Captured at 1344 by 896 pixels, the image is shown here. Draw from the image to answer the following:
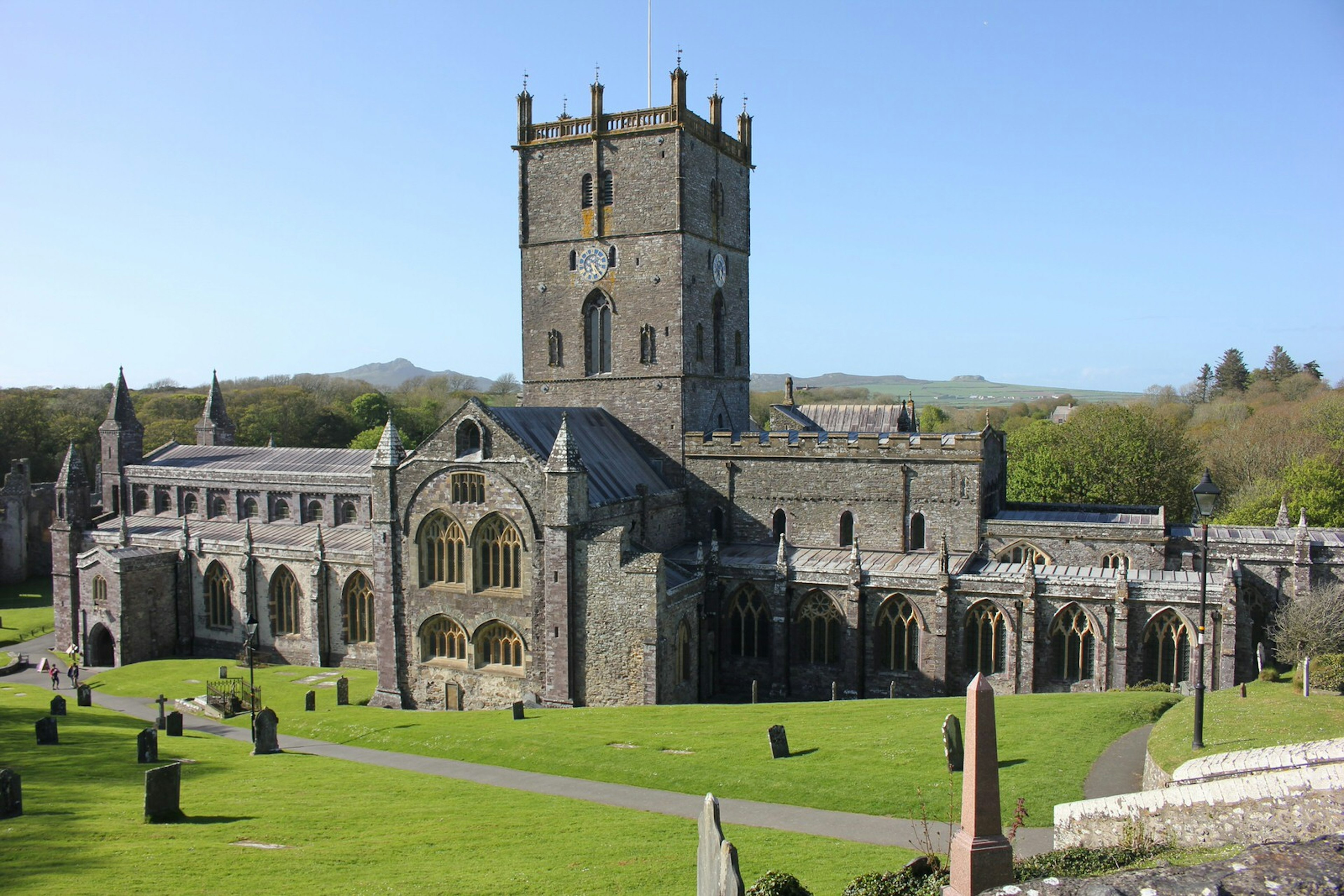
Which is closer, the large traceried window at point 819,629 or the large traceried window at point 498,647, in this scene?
the large traceried window at point 498,647

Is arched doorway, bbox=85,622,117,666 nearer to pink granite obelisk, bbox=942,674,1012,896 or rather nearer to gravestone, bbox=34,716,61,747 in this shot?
gravestone, bbox=34,716,61,747

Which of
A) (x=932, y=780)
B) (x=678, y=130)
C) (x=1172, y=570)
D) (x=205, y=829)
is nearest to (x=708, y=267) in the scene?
(x=678, y=130)

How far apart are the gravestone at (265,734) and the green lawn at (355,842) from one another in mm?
2027

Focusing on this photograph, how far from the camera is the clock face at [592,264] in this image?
38.5 m

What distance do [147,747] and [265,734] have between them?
291cm

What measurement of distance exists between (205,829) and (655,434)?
2302 cm

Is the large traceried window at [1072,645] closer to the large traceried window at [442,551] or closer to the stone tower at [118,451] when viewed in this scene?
the large traceried window at [442,551]

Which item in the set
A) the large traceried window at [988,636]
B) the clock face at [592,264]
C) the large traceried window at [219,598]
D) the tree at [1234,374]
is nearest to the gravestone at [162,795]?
the large traceried window at [988,636]

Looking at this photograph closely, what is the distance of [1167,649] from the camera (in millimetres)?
29016

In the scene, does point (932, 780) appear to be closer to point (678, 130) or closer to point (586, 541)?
point (586, 541)

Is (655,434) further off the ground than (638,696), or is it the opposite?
(655,434)

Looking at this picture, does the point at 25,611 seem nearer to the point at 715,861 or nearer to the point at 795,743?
the point at 795,743

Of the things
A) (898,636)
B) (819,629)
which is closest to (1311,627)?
(898,636)

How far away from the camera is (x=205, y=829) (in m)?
18.2
